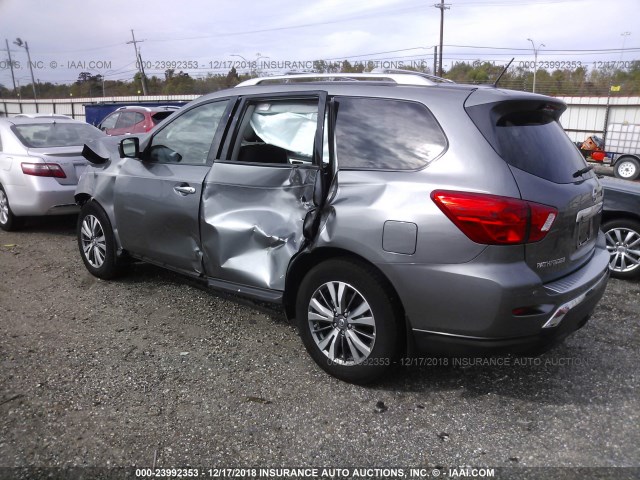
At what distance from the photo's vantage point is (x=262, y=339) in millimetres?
3855

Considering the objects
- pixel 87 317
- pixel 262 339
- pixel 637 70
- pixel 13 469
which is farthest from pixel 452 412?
pixel 637 70

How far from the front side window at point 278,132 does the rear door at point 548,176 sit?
3.68 feet

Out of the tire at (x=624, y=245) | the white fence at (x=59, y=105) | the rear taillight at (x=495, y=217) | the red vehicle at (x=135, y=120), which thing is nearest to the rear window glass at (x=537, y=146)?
the rear taillight at (x=495, y=217)

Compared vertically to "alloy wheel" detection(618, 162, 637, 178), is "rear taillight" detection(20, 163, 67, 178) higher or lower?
higher

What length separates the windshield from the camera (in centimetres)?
702

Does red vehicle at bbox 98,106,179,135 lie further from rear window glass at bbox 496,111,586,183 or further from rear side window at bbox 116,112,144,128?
rear window glass at bbox 496,111,586,183

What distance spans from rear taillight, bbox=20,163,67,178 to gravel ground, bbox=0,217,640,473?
2.71 meters

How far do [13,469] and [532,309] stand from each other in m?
2.65

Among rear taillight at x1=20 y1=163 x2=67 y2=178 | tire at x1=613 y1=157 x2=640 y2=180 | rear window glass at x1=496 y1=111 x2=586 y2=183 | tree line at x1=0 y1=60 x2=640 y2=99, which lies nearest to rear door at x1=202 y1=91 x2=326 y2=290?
rear window glass at x1=496 y1=111 x2=586 y2=183

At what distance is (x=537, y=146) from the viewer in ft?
9.73

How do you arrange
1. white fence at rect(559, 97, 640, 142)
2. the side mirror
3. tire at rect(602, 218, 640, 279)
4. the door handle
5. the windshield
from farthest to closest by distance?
1. white fence at rect(559, 97, 640, 142)
2. the windshield
3. tire at rect(602, 218, 640, 279)
4. the side mirror
5. the door handle

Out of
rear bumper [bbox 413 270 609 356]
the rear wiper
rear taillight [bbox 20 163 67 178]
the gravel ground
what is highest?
the rear wiper

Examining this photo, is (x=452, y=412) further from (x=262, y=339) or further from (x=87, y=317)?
(x=87, y=317)

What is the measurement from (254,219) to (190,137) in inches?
41.8
